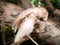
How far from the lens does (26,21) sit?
117 centimetres

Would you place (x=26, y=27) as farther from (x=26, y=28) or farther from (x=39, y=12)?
(x=39, y=12)

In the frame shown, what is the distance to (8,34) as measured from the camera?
155 centimetres

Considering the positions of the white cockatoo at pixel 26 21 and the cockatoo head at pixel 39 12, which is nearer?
the white cockatoo at pixel 26 21

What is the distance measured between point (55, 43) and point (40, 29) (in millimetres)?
187

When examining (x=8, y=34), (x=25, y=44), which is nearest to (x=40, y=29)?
(x=25, y=44)

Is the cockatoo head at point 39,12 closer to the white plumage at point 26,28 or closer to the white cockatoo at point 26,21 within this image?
the white cockatoo at point 26,21

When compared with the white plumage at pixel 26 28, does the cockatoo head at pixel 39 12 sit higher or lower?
higher

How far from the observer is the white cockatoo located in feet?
3.66

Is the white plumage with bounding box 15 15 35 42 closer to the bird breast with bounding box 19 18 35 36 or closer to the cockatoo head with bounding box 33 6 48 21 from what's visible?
the bird breast with bounding box 19 18 35 36

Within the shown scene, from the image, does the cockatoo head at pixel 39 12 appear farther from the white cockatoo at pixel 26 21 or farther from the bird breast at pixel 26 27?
the bird breast at pixel 26 27

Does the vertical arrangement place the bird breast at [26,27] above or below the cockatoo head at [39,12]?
below

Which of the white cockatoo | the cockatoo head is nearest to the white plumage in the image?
the white cockatoo

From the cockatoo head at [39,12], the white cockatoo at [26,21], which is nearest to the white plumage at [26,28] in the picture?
the white cockatoo at [26,21]

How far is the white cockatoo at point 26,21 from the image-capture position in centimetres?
112
